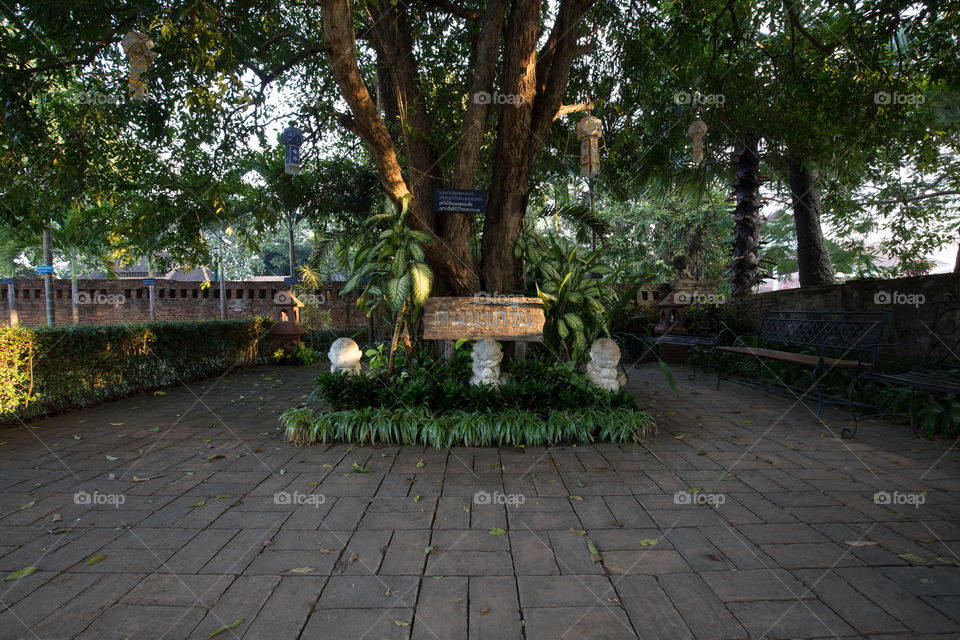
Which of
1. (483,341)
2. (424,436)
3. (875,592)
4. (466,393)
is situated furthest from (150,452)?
(875,592)

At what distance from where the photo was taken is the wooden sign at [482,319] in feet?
12.9

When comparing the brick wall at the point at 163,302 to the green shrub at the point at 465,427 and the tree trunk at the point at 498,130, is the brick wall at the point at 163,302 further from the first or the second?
the green shrub at the point at 465,427

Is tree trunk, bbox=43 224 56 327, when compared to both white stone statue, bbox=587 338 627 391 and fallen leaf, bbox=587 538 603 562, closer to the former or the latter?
white stone statue, bbox=587 338 627 391

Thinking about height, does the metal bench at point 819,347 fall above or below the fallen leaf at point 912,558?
above

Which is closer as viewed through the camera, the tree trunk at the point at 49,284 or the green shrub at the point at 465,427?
the green shrub at the point at 465,427

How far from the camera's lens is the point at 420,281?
12.8 ft

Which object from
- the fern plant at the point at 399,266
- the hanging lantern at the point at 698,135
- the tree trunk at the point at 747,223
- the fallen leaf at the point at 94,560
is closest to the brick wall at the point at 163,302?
the fern plant at the point at 399,266

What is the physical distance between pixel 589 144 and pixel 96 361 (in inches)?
233

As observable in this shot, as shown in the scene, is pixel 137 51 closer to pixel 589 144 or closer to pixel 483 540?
pixel 589 144

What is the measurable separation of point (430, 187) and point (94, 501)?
12.6ft

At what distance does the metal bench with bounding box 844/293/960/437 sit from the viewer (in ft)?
11.6

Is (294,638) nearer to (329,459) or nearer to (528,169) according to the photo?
(329,459)

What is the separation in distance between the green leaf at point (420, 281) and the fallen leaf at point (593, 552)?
232 cm

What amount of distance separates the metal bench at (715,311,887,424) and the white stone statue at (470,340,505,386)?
9.56ft
